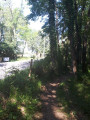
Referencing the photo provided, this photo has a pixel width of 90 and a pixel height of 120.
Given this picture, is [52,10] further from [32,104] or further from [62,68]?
[32,104]

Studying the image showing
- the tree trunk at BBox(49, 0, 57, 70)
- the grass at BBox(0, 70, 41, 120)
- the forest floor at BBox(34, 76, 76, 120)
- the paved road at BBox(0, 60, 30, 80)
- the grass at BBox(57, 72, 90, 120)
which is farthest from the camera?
the tree trunk at BBox(49, 0, 57, 70)

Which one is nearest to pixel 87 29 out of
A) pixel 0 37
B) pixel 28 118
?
pixel 28 118

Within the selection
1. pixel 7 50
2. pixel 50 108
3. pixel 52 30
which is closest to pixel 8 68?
pixel 50 108

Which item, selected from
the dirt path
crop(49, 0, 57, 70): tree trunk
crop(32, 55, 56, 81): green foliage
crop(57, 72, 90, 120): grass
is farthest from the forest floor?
crop(49, 0, 57, 70): tree trunk

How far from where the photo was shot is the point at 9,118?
3561mm

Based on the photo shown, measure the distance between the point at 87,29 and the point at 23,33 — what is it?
26.5 metres

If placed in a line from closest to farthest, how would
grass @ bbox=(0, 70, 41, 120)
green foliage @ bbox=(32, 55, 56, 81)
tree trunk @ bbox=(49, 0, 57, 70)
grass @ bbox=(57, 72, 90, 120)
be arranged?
grass @ bbox=(0, 70, 41, 120)
grass @ bbox=(57, 72, 90, 120)
green foliage @ bbox=(32, 55, 56, 81)
tree trunk @ bbox=(49, 0, 57, 70)

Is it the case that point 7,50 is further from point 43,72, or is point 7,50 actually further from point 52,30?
point 43,72

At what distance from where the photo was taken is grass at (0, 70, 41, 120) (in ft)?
12.4

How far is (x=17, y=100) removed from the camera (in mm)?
4488

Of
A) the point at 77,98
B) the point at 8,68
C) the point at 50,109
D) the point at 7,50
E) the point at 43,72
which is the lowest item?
the point at 50,109

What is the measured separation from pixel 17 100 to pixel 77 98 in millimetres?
3040

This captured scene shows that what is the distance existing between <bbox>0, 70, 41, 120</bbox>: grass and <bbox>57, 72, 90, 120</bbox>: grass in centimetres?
146

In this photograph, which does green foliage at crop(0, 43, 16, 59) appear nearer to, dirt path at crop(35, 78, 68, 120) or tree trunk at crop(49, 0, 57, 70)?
tree trunk at crop(49, 0, 57, 70)
